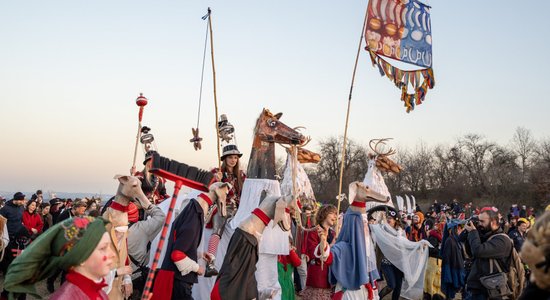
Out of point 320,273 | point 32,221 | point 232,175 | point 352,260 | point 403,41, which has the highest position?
point 403,41

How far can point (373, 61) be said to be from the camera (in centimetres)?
868

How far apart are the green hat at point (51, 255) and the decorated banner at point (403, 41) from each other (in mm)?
6802

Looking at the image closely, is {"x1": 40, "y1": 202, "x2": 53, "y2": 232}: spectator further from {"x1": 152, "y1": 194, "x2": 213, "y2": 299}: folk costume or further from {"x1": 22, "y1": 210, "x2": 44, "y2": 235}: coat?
{"x1": 152, "y1": 194, "x2": 213, "y2": 299}: folk costume

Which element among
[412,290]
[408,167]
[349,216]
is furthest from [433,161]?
[349,216]

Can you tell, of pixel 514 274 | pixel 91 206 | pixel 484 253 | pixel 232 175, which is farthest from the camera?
pixel 91 206

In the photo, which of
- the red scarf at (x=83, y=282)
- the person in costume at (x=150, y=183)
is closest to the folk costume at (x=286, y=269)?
the person in costume at (x=150, y=183)

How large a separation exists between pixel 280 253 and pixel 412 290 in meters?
5.02

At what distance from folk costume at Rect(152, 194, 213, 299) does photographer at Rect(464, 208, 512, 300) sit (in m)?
4.11

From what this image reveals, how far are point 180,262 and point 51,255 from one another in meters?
1.82

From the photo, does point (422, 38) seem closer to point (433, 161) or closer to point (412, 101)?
point (412, 101)

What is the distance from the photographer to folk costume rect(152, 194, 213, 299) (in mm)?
4578

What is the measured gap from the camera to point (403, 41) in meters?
9.00

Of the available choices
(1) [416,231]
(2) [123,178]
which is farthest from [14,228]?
(1) [416,231]

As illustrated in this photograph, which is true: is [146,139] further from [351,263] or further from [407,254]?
[407,254]
